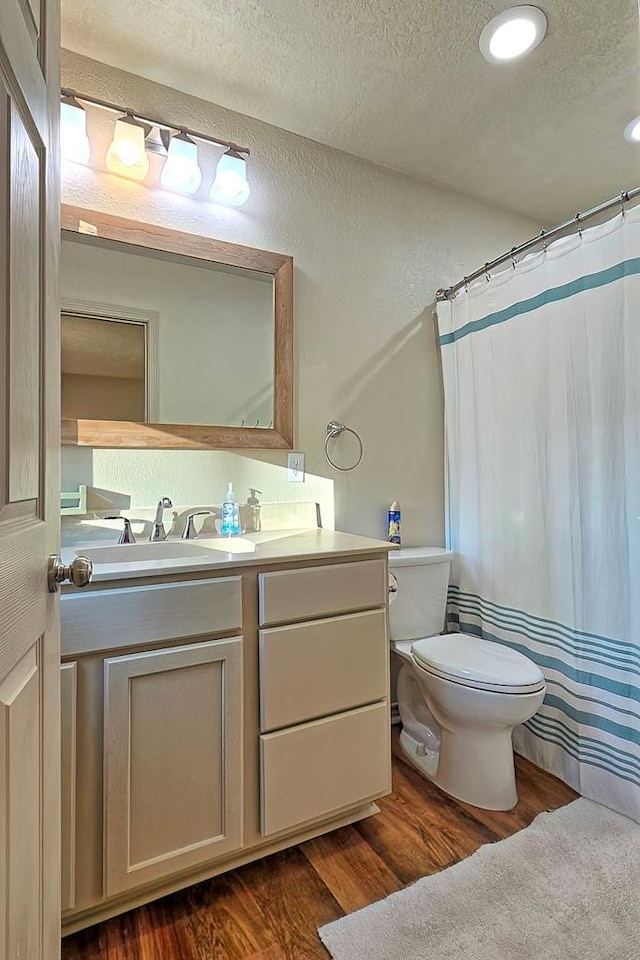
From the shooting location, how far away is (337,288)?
201 cm

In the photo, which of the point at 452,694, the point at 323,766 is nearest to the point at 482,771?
the point at 452,694

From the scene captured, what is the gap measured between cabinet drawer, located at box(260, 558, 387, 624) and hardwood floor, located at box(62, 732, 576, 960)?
69 cm

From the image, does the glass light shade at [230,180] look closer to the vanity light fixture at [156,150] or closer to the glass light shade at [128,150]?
the vanity light fixture at [156,150]

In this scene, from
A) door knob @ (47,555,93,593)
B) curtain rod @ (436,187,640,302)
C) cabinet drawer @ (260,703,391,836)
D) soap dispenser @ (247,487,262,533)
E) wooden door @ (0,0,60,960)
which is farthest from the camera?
soap dispenser @ (247,487,262,533)

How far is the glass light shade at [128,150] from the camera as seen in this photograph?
61.5 inches

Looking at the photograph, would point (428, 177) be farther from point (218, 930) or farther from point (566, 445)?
point (218, 930)

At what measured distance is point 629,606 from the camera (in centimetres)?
153

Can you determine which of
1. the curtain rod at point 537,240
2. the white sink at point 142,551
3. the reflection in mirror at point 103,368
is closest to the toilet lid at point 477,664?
the white sink at point 142,551

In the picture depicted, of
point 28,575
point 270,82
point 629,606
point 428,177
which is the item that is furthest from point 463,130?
point 28,575

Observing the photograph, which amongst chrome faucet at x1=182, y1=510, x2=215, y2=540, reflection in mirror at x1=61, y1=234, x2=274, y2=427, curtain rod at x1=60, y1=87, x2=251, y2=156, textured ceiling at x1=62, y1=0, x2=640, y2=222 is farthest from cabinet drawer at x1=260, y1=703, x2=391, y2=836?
textured ceiling at x1=62, y1=0, x2=640, y2=222

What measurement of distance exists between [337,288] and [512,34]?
3.06ft

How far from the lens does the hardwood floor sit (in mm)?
1110

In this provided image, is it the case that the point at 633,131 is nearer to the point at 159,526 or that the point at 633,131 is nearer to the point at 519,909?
the point at 159,526

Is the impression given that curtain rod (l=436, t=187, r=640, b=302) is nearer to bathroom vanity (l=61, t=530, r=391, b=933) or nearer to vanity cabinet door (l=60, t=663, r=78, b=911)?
bathroom vanity (l=61, t=530, r=391, b=933)
